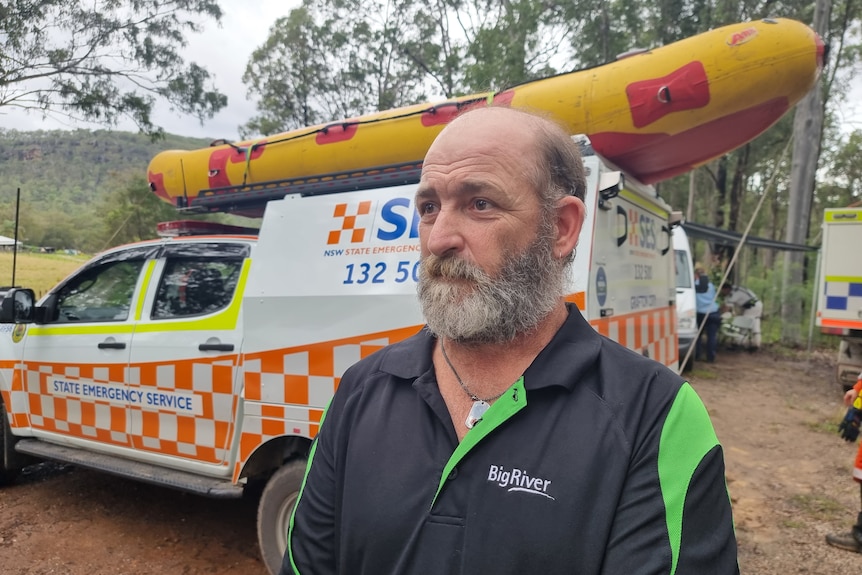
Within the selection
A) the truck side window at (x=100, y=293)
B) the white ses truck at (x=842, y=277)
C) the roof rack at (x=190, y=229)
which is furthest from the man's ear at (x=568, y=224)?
the white ses truck at (x=842, y=277)

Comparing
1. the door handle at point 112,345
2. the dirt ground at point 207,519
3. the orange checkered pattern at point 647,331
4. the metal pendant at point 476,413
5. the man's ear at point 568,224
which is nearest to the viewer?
the metal pendant at point 476,413

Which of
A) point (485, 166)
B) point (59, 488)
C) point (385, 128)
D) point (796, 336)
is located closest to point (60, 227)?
point (59, 488)

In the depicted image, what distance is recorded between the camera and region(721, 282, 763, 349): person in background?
40.5ft

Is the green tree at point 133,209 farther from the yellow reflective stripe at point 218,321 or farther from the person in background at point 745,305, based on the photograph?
the person in background at point 745,305

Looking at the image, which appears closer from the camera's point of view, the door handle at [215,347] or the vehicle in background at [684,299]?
the door handle at [215,347]

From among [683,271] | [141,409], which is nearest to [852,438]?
[141,409]

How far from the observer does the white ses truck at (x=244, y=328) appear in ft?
8.84

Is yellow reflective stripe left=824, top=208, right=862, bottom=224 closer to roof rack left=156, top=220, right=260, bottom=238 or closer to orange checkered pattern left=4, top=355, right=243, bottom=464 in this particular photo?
roof rack left=156, top=220, right=260, bottom=238

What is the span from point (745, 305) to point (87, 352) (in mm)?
12407

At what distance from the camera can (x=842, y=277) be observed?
7.69 meters

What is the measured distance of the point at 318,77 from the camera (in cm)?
2198

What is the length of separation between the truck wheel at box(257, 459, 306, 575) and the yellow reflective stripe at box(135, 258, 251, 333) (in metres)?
0.88

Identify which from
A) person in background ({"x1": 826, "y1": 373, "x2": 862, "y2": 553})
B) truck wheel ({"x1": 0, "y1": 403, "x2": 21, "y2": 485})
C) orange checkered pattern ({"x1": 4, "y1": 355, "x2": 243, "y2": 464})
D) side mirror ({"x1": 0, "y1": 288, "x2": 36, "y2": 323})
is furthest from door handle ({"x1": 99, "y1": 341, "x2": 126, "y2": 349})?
person in background ({"x1": 826, "y1": 373, "x2": 862, "y2": 553})

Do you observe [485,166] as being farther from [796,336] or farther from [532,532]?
[796,336]
